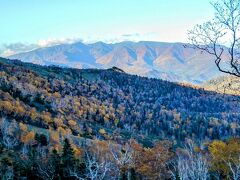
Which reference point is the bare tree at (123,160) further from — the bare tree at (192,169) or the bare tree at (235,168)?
the bare tree at (235,168)

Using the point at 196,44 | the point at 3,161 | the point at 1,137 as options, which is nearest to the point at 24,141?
the point at 1,137

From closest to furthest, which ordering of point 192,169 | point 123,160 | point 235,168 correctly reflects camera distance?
1. point 123,160
2. point 192,169
3. point 235,168

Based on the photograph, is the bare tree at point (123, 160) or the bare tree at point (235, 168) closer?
the bare tree at point (235, 168)

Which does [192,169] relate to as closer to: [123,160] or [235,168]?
[123,160]

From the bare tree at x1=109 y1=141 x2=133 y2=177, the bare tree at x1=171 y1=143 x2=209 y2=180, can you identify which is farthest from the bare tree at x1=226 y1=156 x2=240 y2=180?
the bare tree at x1=109 y1=141 x2=133 y2=177

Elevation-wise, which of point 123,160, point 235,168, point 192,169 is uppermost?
point 123,160

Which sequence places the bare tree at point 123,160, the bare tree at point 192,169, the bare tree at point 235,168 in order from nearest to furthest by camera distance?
the bare tree at point 235,168
the bare tree at point 192,169
the bare tree at point 123,160

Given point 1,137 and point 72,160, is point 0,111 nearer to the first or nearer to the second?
point 1,137

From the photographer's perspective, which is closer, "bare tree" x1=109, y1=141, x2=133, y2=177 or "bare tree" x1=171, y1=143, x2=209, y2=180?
"bare tree" x1=171, y1=143, x2=209, y2=180

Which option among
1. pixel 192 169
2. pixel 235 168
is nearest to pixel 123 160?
pixel 192 169

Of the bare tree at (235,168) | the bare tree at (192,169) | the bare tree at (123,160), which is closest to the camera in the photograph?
the bare tree at (235,168)

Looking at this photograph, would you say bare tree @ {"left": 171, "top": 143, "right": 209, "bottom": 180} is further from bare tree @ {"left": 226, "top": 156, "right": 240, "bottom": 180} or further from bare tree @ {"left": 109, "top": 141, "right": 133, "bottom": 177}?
bare tree @ {"left": 109, "top": 141, "right": 133, "bottom": 177}

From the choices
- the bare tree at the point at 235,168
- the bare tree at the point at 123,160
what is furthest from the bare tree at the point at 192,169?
the bare tree at the point at 123,160

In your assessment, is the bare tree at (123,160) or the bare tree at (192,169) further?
the bare tree at (123,160)
